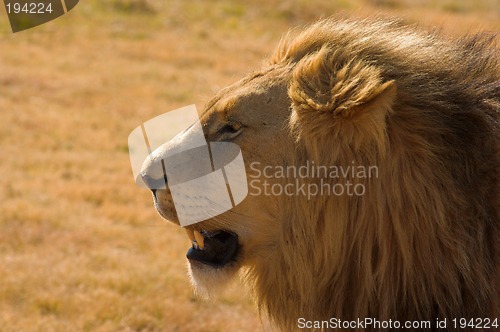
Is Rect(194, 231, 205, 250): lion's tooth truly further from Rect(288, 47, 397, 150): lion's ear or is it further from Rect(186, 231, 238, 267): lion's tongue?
Rect(288, 47, 397, 150): lion's ear

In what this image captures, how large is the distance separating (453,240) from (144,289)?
2782 mm

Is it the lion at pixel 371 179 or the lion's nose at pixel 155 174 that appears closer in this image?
the lion at pixel 371 179

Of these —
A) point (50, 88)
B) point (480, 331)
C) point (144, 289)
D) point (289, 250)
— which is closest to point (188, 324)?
point (144, 289)

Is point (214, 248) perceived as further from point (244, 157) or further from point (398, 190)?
point (398, 190)

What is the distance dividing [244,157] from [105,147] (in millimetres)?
5835

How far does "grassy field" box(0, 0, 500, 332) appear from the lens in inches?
181

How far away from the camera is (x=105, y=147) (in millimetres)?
8328

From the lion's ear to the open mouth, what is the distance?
513mm

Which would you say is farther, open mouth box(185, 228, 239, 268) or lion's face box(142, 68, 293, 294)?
open mouth box(185, 228, 239, 268)

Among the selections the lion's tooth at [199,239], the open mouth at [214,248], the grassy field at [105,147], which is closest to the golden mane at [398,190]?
the open mouth at [214,248]

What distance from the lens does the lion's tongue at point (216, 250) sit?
9.27ft

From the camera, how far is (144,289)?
193 inches

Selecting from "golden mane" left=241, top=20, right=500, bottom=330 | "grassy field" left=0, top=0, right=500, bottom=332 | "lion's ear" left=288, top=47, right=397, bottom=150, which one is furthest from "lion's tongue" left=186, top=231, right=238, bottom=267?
"grassy field" left=0, top=0, right=500, bottom=332

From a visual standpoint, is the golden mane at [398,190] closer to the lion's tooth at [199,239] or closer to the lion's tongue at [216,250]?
the lion's tongue at [216,250]
